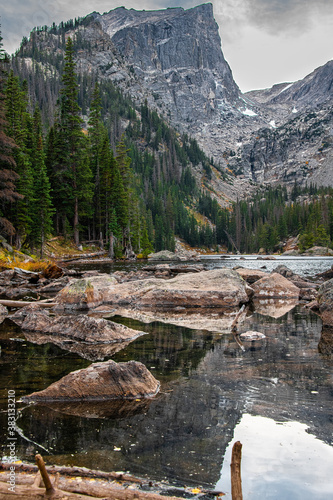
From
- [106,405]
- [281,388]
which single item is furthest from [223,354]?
[106,405]

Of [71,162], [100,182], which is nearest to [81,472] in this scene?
[71,162]

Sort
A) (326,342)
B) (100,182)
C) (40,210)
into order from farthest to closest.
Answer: (100,182) → (40,210) → (326,342)

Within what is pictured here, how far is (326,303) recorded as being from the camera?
13344mm

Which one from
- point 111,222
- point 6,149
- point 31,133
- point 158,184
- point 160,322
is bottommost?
point 160,322

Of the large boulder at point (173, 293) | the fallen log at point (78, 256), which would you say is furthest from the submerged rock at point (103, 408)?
the fallen log at point (78, 256)

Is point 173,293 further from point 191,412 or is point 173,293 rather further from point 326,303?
point 191,412

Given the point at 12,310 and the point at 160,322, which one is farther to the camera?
the point at 12,310

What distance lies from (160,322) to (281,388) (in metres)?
7.13

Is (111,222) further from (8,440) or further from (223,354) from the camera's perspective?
(8,440)

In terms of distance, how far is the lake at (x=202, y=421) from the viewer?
3936 mm

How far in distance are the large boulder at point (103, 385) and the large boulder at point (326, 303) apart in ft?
A: 29.3

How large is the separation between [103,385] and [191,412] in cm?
166

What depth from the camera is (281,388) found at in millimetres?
6445
